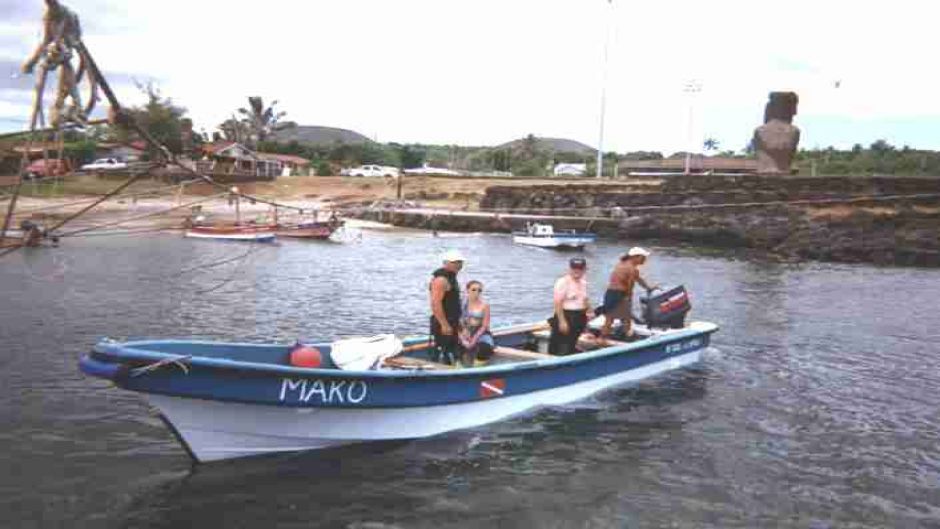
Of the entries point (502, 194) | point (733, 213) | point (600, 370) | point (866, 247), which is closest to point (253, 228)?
point (502, 194)

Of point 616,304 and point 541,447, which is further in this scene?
point 616,304

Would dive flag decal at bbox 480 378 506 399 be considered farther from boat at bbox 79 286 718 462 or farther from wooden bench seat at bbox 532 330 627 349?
wooden bench seat at bbox 532 330 627 349

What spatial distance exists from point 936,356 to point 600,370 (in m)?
9.66

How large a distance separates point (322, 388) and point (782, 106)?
4818 cm

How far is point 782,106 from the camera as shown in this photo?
51.5 metres

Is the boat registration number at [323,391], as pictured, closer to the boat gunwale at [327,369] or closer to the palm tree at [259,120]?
the boat gunwale at [327,369]

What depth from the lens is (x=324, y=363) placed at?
10992 mm

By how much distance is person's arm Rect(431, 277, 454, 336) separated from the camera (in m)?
11.0

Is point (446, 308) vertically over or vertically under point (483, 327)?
over

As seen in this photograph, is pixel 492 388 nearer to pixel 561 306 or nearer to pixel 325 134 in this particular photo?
pixel 561 306

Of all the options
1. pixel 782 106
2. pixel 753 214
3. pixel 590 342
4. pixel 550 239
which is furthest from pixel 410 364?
pixel 782 106

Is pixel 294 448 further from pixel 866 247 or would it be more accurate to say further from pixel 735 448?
pixel 866 247

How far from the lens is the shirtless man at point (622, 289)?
551 inches

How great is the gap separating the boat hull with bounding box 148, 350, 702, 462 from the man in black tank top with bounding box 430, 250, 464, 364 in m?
1.01
